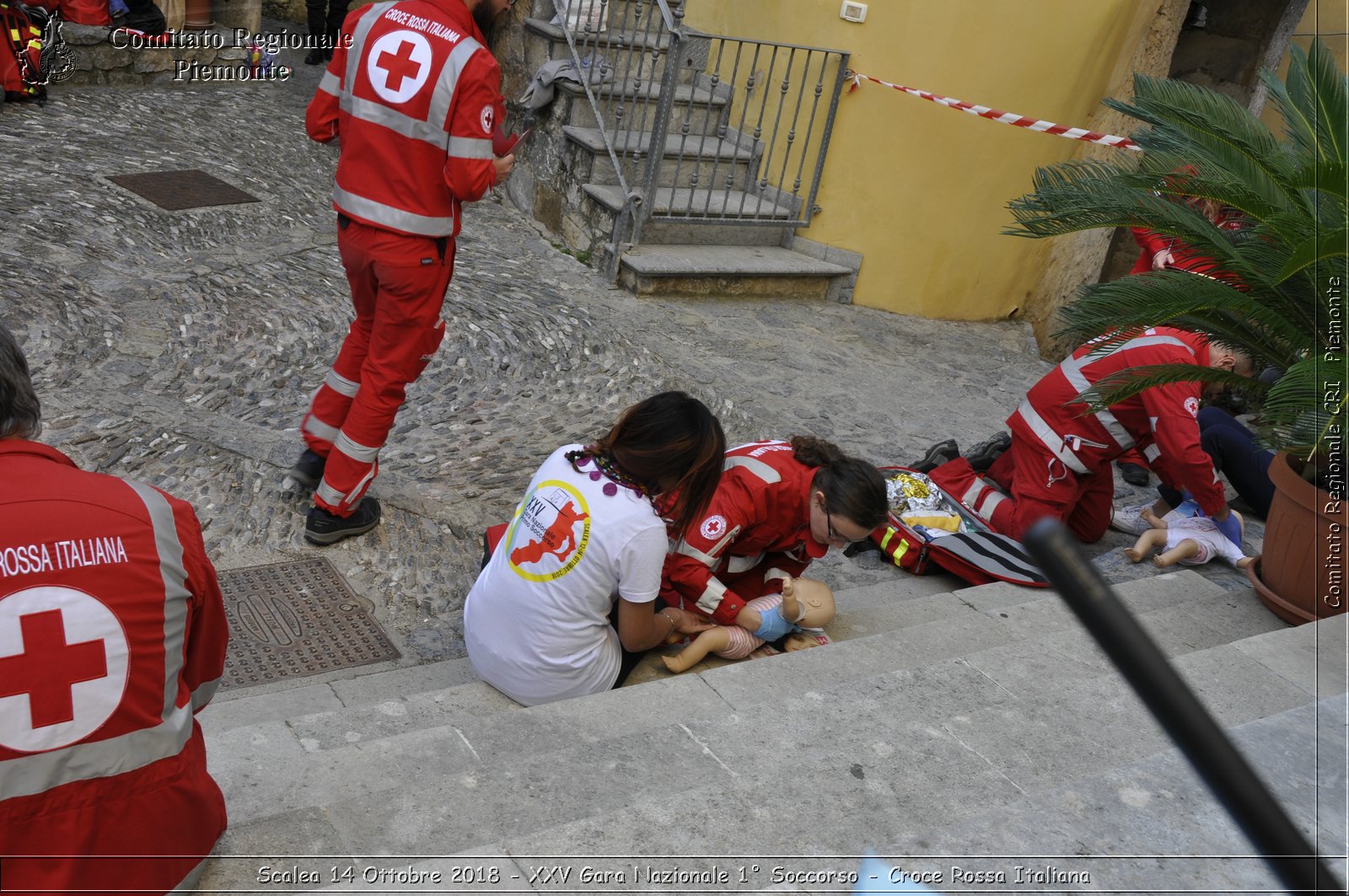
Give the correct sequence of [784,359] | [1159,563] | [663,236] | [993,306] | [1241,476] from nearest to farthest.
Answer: [1159,563] → [1241,476] → [784,359] → [663,236] → [993,306]

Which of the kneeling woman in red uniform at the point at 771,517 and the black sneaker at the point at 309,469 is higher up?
the kneeling woman in red uniform at the point at 771,517

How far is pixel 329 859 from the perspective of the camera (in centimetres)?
201

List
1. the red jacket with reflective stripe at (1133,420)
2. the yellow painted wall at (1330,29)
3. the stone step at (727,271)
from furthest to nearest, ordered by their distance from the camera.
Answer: the yellow painted wall at (1330,29)
the stone step at (727,271)
the red jacket with reflective stripe at (1133,420)

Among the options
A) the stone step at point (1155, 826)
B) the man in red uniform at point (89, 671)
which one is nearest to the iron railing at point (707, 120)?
the stone step at point (1155, 826)

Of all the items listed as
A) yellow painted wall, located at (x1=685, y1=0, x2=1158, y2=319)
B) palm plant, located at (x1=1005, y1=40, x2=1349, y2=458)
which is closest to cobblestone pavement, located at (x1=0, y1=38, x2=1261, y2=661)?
yellow painted wall, located at (x1=685, y1=0, x2=1158, y2=319)

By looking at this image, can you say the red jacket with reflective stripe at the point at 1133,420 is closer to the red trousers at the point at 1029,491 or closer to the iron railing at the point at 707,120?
the red trousers at the point at 1029,491

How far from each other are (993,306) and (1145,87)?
420 cm

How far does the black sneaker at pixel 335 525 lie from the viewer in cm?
419

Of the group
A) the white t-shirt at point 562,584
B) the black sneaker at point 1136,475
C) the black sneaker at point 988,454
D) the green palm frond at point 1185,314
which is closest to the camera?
the white t-shirt at point 562,584

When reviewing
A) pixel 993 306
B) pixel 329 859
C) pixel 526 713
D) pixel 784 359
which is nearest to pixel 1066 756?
pixel 526 713

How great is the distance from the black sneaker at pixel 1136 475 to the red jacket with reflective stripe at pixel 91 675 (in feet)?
16.9

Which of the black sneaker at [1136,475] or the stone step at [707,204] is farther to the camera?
the stone step at [707,204]

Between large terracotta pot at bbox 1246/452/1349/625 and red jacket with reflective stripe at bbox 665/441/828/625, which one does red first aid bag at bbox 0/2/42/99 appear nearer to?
red jacket with reflective stripe at bbox 665/441/828/625

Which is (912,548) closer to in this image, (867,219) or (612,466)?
(612,466)
